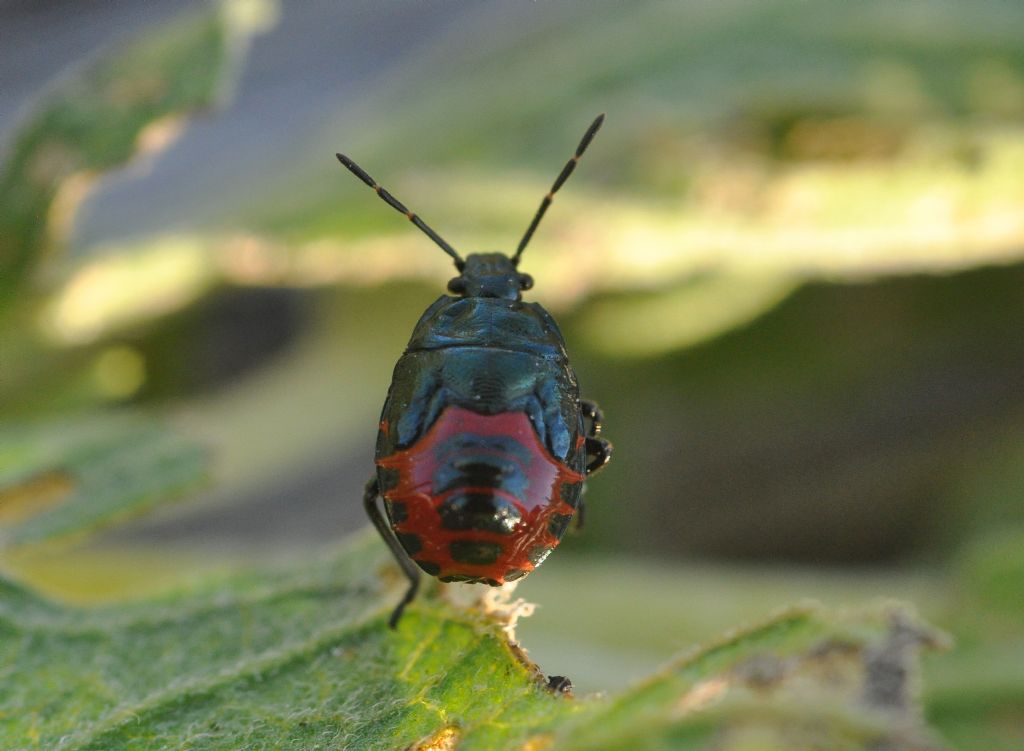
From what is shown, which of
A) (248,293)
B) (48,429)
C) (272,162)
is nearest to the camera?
(48,429)

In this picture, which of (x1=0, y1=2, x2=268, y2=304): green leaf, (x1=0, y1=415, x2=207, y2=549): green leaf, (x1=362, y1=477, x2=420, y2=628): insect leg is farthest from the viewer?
(x1=0, y1=2, x2=268, y2=304): green leaf

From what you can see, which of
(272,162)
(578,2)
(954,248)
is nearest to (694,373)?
(954,248)

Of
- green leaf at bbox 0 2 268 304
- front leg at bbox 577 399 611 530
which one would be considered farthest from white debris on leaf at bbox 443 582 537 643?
green leaf at bbox 0 2 268 304

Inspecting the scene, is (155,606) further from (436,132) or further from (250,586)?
(436,132)

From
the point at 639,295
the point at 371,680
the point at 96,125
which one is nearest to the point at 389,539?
the point at 371,680

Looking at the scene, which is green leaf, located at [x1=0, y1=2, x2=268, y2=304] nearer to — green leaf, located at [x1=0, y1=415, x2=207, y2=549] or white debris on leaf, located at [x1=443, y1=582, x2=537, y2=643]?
green leaf, located at [x1=0, y1=415, x2=207, y2=549]

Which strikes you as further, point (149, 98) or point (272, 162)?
point (272, 162)

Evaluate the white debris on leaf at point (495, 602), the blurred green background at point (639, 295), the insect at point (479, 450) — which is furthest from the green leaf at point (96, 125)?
the white debris on leaf at point (495, 602)
